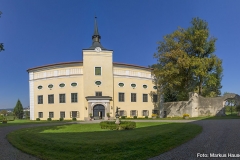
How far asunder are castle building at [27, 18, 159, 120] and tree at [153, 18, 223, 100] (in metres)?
6.68

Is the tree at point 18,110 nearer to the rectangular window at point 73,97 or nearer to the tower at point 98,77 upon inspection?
the rectangular window at point 73,97

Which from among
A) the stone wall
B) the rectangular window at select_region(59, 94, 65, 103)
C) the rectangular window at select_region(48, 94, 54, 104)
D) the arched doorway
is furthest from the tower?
the stone wall

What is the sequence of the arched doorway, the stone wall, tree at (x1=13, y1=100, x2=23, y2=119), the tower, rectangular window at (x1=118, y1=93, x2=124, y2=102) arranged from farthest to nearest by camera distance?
tree at (x1=13, y1=100, x2=23, y2=119) < rectangular window at (x1=118, y1=93, x2=124, y2=102) < the arched doorway < the tower < the stone wall

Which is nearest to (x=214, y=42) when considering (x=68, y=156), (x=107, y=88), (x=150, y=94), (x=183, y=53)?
(x=183, y=53)

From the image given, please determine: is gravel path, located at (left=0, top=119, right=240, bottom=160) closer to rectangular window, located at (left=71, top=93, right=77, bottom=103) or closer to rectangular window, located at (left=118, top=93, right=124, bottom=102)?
rectangular window, located at (left=71, top=93, right=77, bottom=103)

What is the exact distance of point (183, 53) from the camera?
26.9 metres

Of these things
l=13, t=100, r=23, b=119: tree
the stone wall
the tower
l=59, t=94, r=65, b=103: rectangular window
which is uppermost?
the tower

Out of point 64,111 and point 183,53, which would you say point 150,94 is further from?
point 64,111

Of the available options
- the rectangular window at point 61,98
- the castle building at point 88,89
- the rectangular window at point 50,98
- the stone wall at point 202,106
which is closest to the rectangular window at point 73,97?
the castle building at point 88,89

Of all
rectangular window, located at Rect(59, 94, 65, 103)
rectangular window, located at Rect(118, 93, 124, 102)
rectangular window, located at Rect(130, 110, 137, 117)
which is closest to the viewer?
rectangular window, located at Rect(59, 94, 65, 103)

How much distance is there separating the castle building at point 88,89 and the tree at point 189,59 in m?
6.68

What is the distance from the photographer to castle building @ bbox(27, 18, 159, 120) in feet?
97.7

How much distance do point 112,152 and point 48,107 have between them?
87.8 ft

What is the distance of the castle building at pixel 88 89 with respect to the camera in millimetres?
29766
